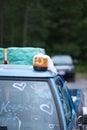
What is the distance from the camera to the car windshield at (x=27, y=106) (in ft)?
15.9

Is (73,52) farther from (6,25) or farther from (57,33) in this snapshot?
(6,25)

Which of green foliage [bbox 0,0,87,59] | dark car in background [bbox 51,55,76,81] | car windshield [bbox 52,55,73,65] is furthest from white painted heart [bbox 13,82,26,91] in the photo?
green foliage [bbox 0,0,87,59]

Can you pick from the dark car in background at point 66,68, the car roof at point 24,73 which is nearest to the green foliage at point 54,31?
the dark car in background at point 66,68

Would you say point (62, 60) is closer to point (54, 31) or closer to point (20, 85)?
point (54, 31)

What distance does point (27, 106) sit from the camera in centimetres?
491

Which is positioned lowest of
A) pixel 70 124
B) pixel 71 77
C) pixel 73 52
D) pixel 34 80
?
pixel 73 52

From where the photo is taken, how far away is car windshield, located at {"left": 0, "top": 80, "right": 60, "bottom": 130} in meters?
4.84

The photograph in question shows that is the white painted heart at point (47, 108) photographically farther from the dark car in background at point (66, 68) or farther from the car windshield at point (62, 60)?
the car windshield at point (62, 60)

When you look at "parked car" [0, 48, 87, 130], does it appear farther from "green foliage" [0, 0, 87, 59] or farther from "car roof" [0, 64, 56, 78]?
"green foliage" [0, 0, 87, 59]

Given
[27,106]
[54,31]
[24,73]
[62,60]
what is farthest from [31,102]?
[54,31]

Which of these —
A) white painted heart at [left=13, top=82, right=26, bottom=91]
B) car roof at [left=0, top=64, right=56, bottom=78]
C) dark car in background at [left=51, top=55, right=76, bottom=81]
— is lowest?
dark car in background at [left=51, top=55, right=76, bottom=81]

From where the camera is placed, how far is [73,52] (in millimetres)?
49844

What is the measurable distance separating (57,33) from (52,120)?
47.4 metres

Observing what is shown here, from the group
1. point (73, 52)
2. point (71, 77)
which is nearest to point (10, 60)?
point (71, 77)
